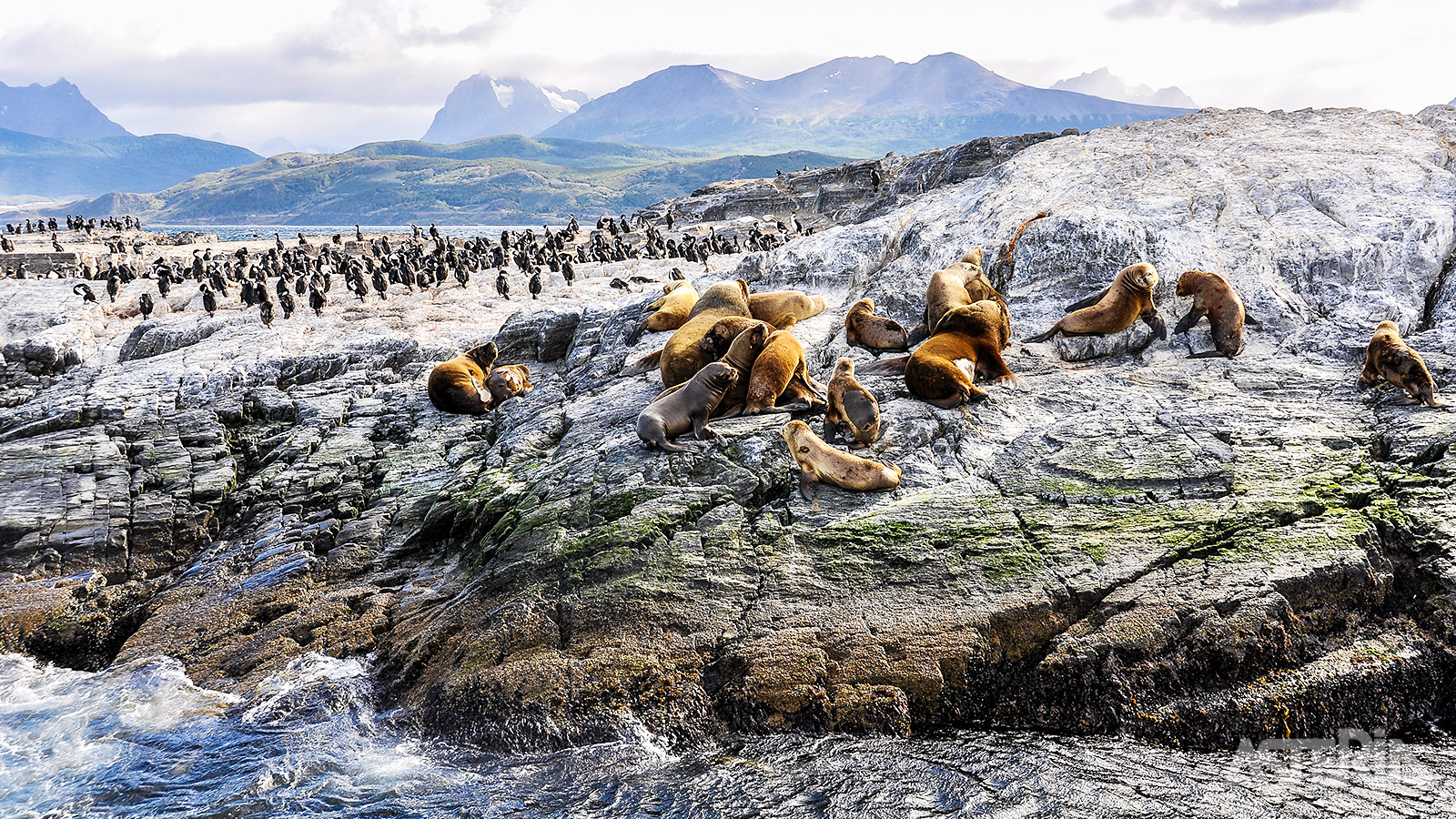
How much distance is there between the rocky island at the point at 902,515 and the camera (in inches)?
227

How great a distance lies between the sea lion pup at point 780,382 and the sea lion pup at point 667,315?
3.70 meters

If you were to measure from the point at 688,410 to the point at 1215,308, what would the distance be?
6.20m

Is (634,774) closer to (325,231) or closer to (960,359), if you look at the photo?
(960,359)

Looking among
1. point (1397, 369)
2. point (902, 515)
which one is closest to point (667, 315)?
point (902, 515)

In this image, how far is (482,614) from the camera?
6.86m

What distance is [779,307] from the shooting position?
11930 mm

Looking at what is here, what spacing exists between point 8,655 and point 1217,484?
37.9ft

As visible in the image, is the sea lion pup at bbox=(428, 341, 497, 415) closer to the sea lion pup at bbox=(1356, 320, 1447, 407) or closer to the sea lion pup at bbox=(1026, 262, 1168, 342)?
the sea lion pup at bbox=(1026, 262, 1168, 342)

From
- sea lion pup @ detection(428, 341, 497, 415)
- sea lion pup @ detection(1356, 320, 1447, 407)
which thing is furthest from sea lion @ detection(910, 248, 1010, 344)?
sea lion pup @ detection(428, 341, 497, 415)

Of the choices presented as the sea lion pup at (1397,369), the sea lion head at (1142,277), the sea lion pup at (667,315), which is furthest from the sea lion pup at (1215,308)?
the sea lion pup at (667,315)

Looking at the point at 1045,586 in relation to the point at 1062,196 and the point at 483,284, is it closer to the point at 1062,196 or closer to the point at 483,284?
the point at 1062,196

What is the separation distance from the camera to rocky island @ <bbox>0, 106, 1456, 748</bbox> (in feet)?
18.9

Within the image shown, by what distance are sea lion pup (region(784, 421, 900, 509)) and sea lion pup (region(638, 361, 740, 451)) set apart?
1.07 metres

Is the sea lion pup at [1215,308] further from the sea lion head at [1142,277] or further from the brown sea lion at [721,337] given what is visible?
the brown sea lion at [721,337]
